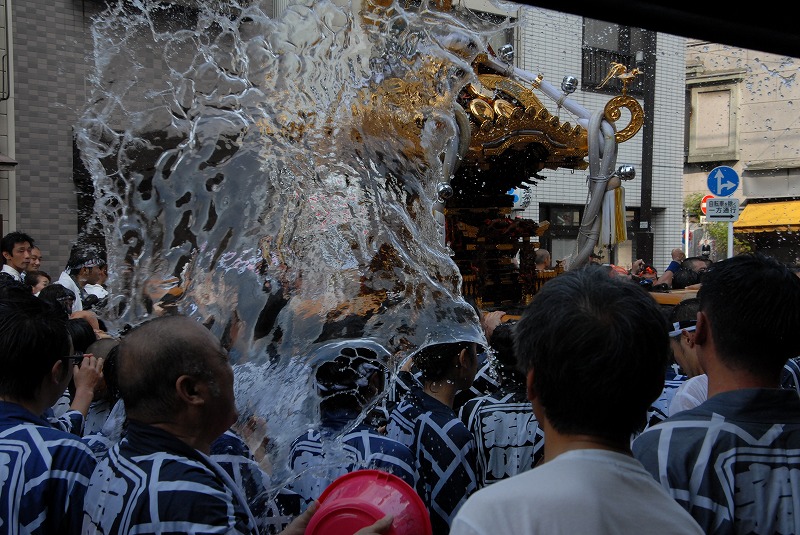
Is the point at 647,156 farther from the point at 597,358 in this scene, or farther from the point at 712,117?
the point at 597,358

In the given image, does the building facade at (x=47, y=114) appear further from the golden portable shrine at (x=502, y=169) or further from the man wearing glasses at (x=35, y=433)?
the man wearing glasses at (x=35, y=433)

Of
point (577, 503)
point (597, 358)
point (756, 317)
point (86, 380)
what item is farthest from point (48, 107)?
point (577, 503)

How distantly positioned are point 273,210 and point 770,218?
11637 millimetres

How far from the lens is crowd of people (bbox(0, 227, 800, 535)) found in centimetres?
115

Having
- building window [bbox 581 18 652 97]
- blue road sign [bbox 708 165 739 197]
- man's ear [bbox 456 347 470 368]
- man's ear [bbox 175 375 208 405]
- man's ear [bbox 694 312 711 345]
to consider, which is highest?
building window [bbox 581 18 652 97]

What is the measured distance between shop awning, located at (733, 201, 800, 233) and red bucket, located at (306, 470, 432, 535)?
12049 mm

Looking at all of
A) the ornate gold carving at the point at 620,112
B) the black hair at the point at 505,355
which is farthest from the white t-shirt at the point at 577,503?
the ornate gold carving at the point at 620,112

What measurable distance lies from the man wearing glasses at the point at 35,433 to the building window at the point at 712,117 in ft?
35.0

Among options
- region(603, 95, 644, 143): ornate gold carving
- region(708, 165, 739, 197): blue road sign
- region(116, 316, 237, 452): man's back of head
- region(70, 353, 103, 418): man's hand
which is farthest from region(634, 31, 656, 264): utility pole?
region(116, 316, 237, 452): man's back of head

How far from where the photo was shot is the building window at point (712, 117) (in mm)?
11008

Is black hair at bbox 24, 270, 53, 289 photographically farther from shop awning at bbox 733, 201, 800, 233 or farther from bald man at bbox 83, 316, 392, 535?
shop awning at bbox 733, 201, 800, 233

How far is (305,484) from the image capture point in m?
2.13

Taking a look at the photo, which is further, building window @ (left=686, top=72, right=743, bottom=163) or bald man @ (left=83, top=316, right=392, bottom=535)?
building window @ (left=686, top=72, right=743, bottom=163)

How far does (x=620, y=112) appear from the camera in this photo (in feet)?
20.9
